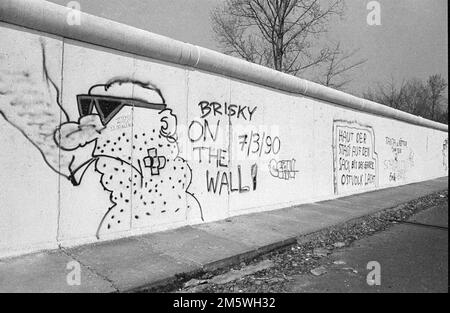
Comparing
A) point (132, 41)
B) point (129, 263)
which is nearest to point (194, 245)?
point (129, 263)

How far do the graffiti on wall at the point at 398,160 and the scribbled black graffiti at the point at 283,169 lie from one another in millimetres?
5953

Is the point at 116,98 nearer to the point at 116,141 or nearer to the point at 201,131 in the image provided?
the point at 116,141

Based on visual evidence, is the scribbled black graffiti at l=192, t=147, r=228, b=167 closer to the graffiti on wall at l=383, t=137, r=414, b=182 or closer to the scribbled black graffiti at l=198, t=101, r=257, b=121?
the scribbled black graffiti at l=198, t=101, r=257, b=121

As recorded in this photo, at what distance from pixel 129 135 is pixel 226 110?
2.15m

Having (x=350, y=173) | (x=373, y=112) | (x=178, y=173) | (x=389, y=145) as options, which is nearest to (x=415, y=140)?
(x=389, y=145)

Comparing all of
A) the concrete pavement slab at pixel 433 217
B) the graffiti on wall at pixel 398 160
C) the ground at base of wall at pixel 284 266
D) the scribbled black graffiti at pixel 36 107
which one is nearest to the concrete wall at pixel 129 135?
the scribbled black graffiti at pixel 36 107

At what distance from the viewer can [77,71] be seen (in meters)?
5.03

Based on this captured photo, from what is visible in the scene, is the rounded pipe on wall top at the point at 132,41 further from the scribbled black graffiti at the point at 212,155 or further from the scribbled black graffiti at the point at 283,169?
the scribbled black graffiti at the point at 283,169

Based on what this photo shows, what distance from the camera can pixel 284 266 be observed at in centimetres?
501

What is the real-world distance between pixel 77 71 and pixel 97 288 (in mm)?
2839

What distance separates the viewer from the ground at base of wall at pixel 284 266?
4258 mm

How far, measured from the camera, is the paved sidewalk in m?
3.94

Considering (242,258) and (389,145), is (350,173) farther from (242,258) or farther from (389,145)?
(242,258)

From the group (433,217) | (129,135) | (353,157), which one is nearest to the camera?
(129,135)
